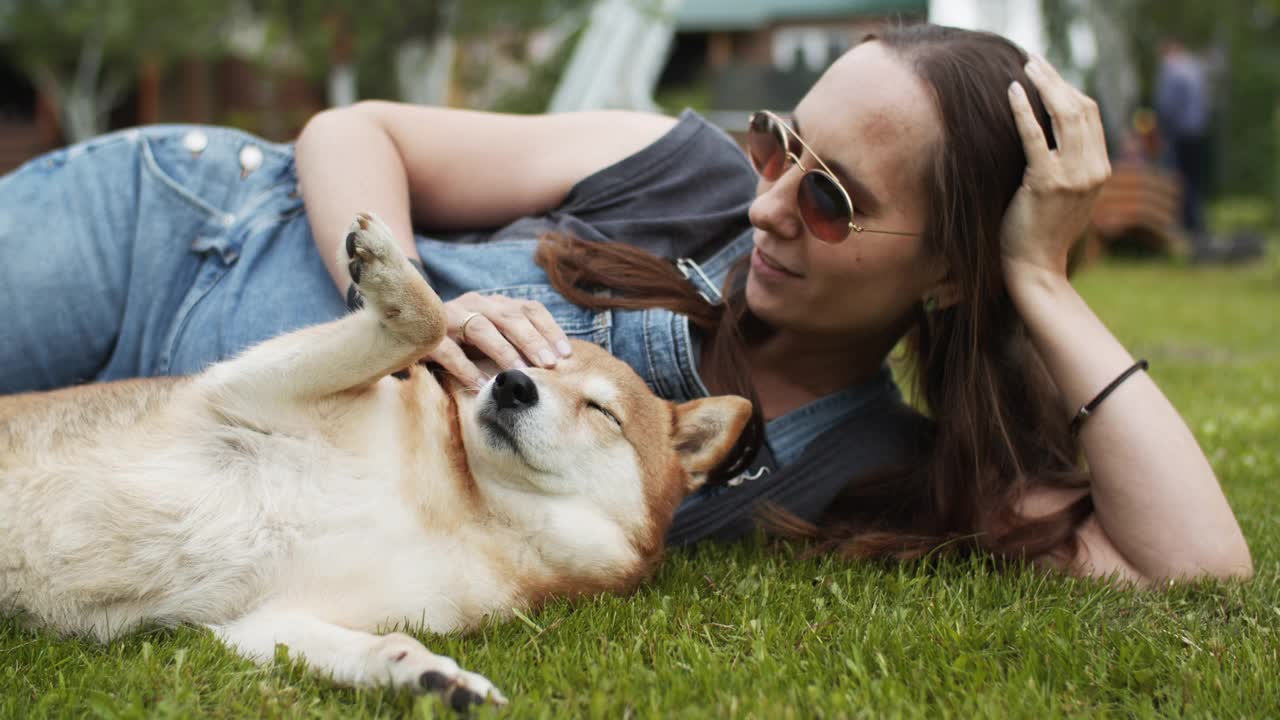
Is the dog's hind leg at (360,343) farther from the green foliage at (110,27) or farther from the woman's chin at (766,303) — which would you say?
the green foliage at (110,27)

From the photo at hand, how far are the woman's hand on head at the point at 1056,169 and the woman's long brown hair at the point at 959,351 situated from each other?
2.4 inches

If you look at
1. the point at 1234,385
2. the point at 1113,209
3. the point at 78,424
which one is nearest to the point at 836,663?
the point at 78,424

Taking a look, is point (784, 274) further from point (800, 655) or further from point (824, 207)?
point (800, 655)

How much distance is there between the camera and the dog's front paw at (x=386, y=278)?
256 cm

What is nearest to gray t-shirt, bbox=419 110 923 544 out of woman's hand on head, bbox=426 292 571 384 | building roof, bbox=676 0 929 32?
woman's hand on head, bbox=426 292 571 384

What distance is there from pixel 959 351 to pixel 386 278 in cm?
183

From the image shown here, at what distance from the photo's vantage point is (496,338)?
2.94 meters

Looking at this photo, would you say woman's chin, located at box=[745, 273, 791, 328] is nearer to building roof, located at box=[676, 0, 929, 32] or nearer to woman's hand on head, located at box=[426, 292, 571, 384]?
woman's hand on head, located at box=[426, 292, 571, 384]

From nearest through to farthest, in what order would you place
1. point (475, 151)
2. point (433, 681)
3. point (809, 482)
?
point (433, 681), point (809, 482), point (475, 151)

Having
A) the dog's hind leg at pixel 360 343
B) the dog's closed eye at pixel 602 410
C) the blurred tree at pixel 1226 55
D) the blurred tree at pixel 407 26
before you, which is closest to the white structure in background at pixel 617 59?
the dog's closed eye at pixel 602 410

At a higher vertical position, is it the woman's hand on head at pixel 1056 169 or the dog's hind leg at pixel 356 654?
the woman's hand on head at pixel 1056 169

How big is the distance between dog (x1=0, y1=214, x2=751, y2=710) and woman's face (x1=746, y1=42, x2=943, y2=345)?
2.49 feet

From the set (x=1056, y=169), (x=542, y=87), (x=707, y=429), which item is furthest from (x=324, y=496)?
A: (x=542, y=87)

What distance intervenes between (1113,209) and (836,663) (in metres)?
15.5
